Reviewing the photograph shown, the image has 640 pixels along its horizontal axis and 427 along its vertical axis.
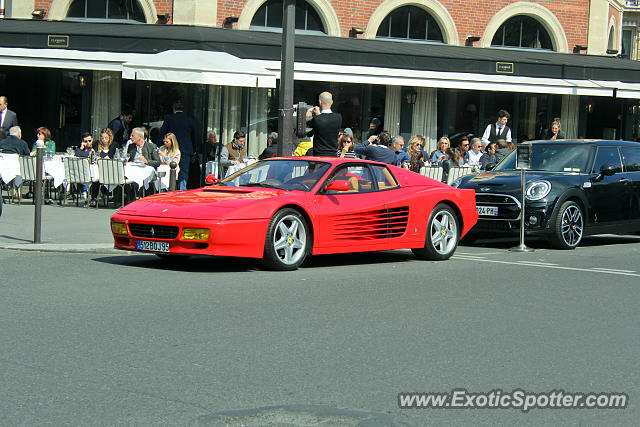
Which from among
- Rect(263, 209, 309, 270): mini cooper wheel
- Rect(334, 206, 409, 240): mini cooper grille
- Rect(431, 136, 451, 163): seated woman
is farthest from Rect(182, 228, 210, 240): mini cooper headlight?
Rect(431, 136, 451, 163): seated woman

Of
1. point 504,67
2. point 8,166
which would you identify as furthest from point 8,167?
point 504,67

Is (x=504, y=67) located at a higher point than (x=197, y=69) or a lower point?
higher

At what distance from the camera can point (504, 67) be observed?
24266 millimetres

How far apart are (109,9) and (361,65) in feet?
22.0

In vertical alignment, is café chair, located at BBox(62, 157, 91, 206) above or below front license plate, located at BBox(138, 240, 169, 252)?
above

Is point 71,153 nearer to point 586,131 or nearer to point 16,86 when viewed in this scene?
point 16,86

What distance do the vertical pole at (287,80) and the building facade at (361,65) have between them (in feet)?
12.3

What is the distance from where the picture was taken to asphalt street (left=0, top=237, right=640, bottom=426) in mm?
5355

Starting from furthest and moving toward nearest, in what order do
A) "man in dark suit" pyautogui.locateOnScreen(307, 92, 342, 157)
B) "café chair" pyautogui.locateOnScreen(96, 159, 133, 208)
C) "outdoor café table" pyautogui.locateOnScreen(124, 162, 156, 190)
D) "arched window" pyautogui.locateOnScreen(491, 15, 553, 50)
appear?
"arched window" pyautogui.locateOnScreen(491, 15, 553, 50)
"outdoor café table" pyautogui.locateOnScreen(124, 162, 156, 190)
"café chair" pyautogui.locateOnScreen(96, 159, 133, 208)
"man in dark suit" pyautogui.locateOnScreen(307, 92, 342, 157)

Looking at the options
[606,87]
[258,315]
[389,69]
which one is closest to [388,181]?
[258,315]

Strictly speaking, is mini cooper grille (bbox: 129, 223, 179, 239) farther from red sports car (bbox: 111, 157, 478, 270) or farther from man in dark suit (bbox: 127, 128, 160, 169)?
man in dark suit (bbox: 127, 128, 160, 169)

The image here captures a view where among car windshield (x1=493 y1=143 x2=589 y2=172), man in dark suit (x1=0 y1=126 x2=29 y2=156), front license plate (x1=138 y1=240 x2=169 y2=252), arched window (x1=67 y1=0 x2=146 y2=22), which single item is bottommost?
front license plate (x1=138 y1=240 x2=169 y2=252)

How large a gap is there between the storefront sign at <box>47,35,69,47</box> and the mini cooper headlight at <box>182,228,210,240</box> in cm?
1245

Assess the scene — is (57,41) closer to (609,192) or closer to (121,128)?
(121,128)
